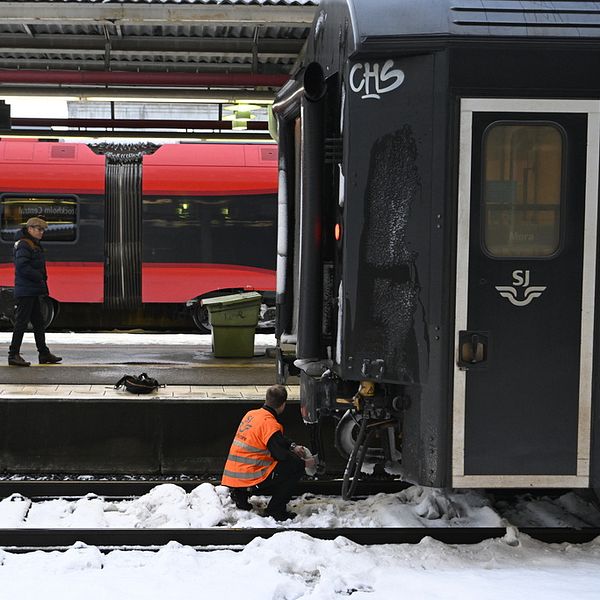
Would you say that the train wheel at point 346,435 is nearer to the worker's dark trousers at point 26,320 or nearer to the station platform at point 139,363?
the station platform at point 139,363

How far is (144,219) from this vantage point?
50.4 feet

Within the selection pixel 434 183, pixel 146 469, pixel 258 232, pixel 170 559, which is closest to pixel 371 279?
pixel 434 183

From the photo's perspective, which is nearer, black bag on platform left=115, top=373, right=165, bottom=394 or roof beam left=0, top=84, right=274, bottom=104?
black bag on platform left=115, top=373, right=165, bottom=394

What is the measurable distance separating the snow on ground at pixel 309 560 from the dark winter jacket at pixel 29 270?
401 centimetres

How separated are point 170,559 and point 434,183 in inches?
102

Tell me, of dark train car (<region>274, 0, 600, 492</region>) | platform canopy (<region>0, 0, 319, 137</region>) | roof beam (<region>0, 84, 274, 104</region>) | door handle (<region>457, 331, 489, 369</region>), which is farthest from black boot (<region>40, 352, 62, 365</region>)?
door handle (<region>457, 331, 489, 369</region>)

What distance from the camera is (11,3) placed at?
28.6 ft

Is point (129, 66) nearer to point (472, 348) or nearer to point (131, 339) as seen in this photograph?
point (131, 339)

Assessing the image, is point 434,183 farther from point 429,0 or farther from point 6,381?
point 6,381

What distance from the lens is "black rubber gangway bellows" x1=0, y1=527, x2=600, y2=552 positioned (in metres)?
5.72

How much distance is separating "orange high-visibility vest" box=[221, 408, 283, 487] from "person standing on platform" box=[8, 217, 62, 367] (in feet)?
14.9

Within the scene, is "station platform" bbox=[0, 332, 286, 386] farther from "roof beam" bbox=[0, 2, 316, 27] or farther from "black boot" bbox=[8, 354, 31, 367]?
"roof beam" bbox=[0, 2, 316, 27]

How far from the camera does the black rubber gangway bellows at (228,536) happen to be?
572 cm

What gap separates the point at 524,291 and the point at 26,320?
21.1ft
